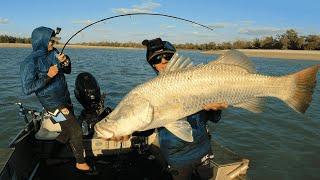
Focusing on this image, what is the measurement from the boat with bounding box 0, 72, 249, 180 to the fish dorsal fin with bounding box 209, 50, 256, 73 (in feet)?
7.23

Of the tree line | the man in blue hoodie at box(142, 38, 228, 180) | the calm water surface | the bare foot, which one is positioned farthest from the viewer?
the tree line

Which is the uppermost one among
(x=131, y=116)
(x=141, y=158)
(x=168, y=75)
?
(x=168, y=75)

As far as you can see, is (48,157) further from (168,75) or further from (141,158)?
(168,75)

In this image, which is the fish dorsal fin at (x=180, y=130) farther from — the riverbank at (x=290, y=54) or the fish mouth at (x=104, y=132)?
the riverbank at (x=290, y=54)

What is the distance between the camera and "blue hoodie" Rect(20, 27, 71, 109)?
5.46 m

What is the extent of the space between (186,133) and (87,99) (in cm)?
429

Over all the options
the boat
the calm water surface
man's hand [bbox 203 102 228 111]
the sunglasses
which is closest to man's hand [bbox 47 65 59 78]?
the boat

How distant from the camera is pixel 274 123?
12.8m

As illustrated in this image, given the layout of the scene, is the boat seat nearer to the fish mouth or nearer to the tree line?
the fish mouth

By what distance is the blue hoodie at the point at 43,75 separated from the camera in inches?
215

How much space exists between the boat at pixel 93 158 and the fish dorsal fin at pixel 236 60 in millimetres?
2203

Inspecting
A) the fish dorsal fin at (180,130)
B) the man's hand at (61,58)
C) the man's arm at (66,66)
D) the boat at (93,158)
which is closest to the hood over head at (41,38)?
the man's hand at (61,58)

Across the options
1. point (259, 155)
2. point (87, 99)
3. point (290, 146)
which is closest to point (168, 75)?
point (87, 99)

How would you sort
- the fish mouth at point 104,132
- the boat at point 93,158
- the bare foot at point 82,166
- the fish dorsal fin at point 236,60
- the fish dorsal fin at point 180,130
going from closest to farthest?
the fish mouth at point 104,132
the fish dorsal fin at point 180,130
the fish dorsal fin at point 236,60
the boat at point 93,158
the bare foot at point 82,166
